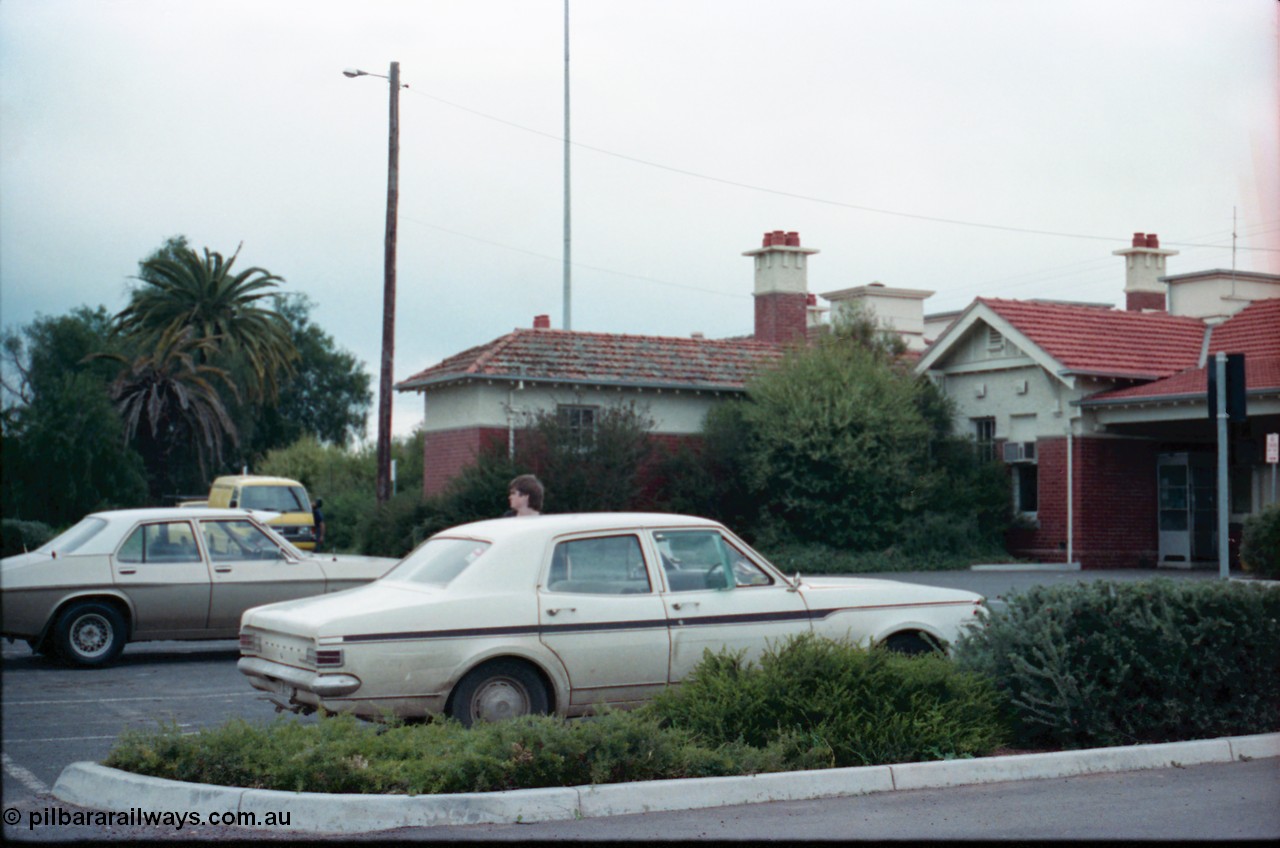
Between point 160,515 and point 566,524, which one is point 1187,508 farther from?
point 566,524

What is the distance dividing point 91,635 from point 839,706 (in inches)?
351

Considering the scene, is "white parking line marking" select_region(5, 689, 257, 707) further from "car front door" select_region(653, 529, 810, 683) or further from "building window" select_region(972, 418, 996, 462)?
"building window" select_region(972, 418, 996, 462)

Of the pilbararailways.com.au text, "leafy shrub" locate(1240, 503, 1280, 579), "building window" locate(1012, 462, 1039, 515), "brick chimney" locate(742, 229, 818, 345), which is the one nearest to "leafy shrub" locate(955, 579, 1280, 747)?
the pilbararailways.com.au text

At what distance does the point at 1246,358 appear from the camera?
2611cm

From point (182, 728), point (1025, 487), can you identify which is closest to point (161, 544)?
point (182, 728)

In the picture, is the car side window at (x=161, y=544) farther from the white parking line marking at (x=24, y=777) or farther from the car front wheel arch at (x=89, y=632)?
the white parking line marking at (x=24, y=777)

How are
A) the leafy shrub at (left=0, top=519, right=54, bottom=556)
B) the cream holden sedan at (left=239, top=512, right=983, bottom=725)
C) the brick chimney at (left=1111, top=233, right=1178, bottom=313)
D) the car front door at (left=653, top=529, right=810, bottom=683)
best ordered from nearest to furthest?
the cream holden sedan at (left=239, top=512, right=983, bottom=725)
the car front door at (left=653, top=529, right=810, bottom=683)
the leafy shrub at (left=0, top=519, right=54, bottom=556)
the brick chimney at (left=1111, top=233, right=1178, bottom=313)

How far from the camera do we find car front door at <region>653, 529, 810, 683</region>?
371 inches

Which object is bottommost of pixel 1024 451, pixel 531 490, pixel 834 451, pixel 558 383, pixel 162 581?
pixel 162 581

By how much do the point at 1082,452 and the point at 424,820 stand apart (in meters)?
25.1

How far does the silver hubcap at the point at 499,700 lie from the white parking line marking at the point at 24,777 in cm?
249

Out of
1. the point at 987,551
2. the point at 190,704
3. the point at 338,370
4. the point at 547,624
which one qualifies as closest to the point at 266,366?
the point at 338,370

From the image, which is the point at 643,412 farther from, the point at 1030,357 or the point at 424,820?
the point at 424,820

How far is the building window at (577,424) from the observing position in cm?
2784
